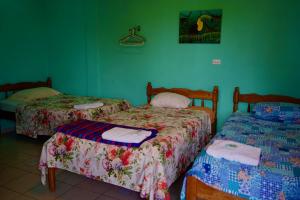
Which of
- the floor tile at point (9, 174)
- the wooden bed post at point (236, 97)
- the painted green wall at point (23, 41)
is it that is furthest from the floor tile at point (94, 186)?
the painted green wall at point (23, 41)

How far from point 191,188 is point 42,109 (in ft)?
8.38

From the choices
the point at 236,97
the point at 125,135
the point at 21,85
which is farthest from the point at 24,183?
the point at 236,97

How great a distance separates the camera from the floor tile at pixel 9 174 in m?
2.72

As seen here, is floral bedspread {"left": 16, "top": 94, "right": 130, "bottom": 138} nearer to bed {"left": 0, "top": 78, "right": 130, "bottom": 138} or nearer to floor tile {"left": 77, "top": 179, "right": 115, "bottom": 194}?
bed {"left": 0, "top": 78, "right": 130, "bottom": 138}

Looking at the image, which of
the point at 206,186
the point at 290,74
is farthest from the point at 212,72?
the point at 206,186

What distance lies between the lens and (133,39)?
4172mm

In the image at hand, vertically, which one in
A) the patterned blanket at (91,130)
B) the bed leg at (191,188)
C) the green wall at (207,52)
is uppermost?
the green wall at (207,52)

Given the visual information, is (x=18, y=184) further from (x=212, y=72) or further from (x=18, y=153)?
(x=212, y=72)

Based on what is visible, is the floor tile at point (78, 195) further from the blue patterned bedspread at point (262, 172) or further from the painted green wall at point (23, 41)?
the painted green wall at point (23, 41)

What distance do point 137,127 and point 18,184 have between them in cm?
142

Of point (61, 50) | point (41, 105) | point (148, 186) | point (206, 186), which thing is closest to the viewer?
point (206, 186)

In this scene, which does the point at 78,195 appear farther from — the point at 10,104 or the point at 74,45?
the point at 74,45

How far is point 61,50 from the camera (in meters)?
4.89

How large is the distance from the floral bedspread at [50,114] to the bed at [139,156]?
Result: 22.2 inches
